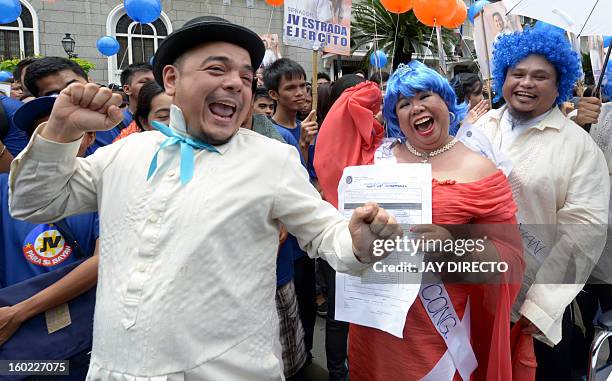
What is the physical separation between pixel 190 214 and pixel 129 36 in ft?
62.3

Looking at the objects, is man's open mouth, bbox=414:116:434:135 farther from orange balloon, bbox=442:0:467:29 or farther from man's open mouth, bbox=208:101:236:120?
orange balloon, bbox=442:0:467:29

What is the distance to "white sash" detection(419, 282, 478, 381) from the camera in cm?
178

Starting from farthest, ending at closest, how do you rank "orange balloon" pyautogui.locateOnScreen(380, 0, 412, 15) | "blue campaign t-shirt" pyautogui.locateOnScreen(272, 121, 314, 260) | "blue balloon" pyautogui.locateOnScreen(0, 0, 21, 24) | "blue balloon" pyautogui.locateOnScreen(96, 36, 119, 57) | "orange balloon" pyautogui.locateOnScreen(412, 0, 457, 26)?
"blue balloon" pyautogui.locateOnScreen(96, 36, 119, 57) < "blue balloon" pyautogui.locateOnScreen(0, 0, 21, 24) < "orange balloon" pyautogui.locateOnScreen(380, 0, 412, 15) < "orange balloon" pyautogui.locateOnScreen(412, 0, 457, 26) < "blue campaign t-shirt" pyautogui.locateOnScreen(272, 121, 314, 260)

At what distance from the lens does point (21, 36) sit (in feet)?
54.3

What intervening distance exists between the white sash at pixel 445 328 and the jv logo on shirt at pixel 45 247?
1384 mm

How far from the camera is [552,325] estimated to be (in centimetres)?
192

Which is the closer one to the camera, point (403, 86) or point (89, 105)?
point (89, 105)

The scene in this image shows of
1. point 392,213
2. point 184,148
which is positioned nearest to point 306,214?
point 184,148

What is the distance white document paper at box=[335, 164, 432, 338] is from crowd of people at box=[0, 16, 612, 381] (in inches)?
3.1

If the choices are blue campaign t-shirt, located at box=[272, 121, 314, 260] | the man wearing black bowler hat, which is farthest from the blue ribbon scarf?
blue campaign t-shirt, located at box=[272, 121, 314, 260]

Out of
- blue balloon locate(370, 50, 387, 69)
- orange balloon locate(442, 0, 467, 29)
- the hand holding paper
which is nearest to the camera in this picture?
the hand holding paper

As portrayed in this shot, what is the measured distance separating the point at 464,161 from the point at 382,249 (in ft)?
3.03

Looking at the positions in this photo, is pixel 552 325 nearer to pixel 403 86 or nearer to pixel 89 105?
pixel 403 86

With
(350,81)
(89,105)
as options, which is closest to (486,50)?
(350,81)
